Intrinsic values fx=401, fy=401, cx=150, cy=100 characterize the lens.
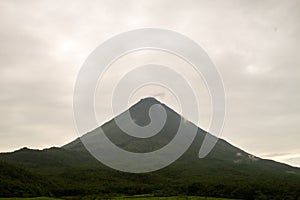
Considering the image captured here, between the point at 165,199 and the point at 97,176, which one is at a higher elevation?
the point at 97,176

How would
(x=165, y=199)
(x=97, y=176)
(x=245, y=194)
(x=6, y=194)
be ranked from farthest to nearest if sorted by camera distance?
(x=97, y=176) < (x=245, y=194) < (x=6, y=194) < (x=165, y=199)

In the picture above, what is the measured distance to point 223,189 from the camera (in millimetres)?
141875

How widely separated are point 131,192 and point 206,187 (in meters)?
29.6

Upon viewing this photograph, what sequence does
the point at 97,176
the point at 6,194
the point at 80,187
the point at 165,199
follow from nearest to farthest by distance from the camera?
1. the point at 165,199
2. the point at 6,194
3. the point at 80,187
4. the point at 97,176

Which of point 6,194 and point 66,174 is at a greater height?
point 66,174

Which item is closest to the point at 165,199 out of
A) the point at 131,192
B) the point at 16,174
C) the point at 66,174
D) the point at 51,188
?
the point at 131,192

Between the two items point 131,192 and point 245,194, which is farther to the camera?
point 131,192

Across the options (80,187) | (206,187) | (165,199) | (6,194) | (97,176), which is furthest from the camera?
(97,176)

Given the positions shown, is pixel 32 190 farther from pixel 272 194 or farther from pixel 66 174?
pixel 272 194

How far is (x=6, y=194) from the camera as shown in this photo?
414ft

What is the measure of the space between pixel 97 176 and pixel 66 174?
16594mm

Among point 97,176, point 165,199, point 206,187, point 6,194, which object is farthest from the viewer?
point 97,176

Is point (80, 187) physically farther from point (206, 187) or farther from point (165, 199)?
point (165, 199)

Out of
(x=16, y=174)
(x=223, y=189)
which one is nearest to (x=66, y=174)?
(x=16, y=174)
